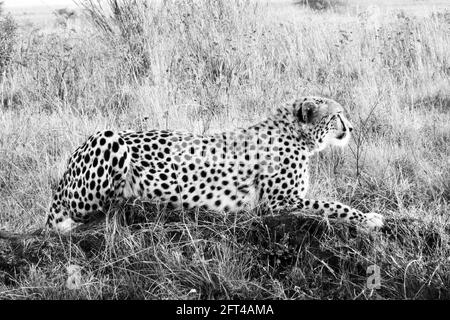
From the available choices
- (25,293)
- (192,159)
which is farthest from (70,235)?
(192,159)

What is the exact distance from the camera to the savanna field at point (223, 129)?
3.59 meters

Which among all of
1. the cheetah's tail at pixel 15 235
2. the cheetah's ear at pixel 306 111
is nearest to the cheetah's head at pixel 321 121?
the cheetah's ear at pixel 306 111

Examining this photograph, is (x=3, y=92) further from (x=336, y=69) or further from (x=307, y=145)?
(x=307, y=145)

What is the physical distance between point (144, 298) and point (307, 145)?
5.04ft

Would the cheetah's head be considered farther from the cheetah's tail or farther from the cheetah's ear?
the cheetah's tail

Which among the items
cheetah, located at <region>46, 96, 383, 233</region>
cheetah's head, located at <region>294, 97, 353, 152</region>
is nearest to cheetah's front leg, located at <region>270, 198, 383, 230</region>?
cheetah, located at <region>46, 96, 383, 233</region>

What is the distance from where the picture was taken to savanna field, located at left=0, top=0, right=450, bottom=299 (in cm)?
359

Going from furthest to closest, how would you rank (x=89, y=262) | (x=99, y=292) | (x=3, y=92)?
(x=3, y=92), (x=89, y=262), (x=99, y=292)

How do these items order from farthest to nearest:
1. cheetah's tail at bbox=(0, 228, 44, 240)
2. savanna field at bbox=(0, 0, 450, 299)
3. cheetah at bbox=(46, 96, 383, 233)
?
cheetah at bbox=(46, 96, 383, 233), cheetah's tail at bbox=(0, 228, 44, 240), savanna field at bbox=(0, 0, 450, 299)

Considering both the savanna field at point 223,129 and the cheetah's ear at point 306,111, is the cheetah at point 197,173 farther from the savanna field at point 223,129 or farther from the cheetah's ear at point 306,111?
the savanna field at point 223,129

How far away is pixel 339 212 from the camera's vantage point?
4.12 m

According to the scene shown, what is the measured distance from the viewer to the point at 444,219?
13.2 ft

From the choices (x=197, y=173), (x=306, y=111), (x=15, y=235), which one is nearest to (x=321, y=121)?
(x=306, y=111)

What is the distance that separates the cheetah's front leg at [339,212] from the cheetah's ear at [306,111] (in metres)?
0.54
